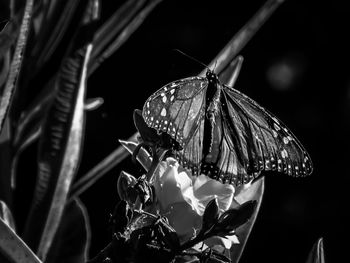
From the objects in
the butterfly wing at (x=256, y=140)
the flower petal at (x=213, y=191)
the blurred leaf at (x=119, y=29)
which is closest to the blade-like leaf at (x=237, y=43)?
the butterfly wing at (x=256, y=140)

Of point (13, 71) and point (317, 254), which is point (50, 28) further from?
point (317, 254)

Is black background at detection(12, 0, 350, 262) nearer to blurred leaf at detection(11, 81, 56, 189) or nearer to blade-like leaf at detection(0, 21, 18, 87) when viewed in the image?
blurred leaf at detection(11, 81, 56, 189)

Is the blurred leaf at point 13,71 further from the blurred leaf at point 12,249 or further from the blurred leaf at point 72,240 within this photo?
the blurred leaf at point 12,249

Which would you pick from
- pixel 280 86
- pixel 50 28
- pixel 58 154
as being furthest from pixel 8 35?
pixel 280 86

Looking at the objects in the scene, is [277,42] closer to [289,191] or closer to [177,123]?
[289,191]

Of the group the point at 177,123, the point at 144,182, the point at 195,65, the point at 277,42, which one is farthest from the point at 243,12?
the point at 144,182

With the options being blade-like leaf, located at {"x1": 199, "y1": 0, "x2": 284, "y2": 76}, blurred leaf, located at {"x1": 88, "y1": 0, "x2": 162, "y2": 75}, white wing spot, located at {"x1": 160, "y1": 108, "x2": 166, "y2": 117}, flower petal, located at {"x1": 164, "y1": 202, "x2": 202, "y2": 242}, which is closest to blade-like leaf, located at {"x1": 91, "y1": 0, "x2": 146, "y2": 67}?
blurred leaf, located at {"x1": 88, "y1": 0, "x2": 162, "y2": 75}
